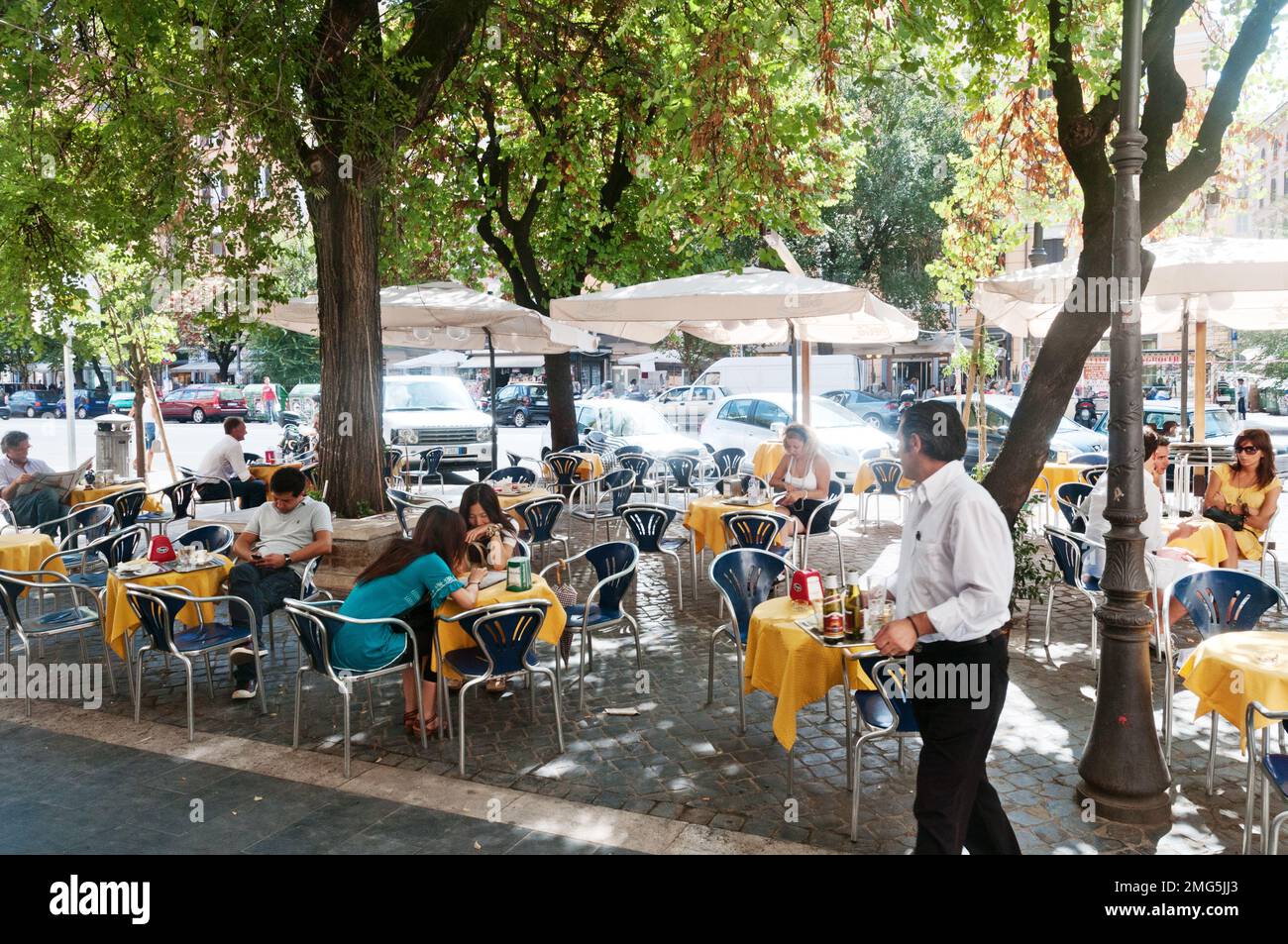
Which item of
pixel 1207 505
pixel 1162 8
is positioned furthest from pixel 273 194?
pixel 1207 505

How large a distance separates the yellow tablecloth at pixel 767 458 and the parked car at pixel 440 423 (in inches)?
236

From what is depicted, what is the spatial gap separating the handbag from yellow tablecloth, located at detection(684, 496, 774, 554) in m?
3.77

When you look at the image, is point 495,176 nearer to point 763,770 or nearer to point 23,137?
point 23,137

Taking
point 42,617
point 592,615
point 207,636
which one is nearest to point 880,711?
point 592,615

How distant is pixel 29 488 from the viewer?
33.6 ft

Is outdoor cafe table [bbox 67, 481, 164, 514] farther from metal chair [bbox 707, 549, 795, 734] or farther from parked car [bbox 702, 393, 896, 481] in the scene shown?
parked car [bbox 702, 393, 896, 481]

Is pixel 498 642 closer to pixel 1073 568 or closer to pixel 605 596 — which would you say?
pixel 605 596

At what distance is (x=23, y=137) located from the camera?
29.0 ft

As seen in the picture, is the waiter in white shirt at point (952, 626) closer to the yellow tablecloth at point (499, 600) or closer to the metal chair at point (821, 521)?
the yellow tablecloth at point (499, 600)

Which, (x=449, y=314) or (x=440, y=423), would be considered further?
(x=440, y=423)

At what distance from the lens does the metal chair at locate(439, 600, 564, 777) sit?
522cm

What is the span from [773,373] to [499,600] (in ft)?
77.7

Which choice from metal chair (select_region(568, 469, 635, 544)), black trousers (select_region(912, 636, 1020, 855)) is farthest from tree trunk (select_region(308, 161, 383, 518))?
black trousers (select_region(912, 636, 1020, 855))

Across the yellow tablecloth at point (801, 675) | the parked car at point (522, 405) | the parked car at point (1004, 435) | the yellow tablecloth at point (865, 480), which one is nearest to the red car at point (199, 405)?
Result: the parked car at point (522, 405)
